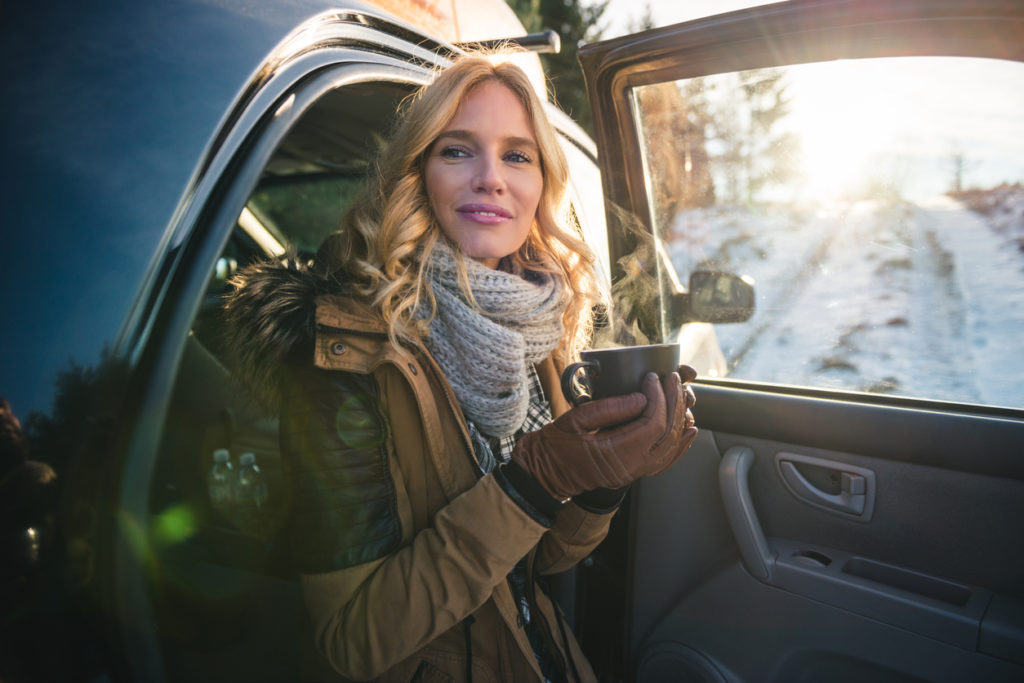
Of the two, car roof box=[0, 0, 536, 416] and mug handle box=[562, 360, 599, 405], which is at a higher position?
Answer: car roof box=[0, 0, 536, 416]

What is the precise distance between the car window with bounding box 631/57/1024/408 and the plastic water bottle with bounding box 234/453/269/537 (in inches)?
65.2

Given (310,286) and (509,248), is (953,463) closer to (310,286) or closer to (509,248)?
(509,248)

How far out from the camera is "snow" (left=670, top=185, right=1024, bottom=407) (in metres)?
1.52

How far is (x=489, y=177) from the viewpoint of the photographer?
1.54m

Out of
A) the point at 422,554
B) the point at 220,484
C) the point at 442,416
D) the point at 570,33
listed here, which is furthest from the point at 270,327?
the point at 570,33

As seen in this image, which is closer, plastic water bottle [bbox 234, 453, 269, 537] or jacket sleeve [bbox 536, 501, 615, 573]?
jacket sleeve [bbox 536, 501, 615, 573]

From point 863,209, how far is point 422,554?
5.22 feet

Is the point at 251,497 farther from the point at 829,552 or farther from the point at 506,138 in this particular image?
the point at 829,552

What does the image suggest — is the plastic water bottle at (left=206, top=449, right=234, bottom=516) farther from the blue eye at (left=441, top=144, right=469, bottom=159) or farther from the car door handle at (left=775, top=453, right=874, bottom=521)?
the car door handle at (left=775, top=453, right=874, bottom=521)

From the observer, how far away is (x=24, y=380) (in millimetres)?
736

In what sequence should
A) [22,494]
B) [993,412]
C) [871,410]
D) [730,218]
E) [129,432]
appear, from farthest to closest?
[730,218] → [871,410] → [993,412] → [129,432] → [22,494]

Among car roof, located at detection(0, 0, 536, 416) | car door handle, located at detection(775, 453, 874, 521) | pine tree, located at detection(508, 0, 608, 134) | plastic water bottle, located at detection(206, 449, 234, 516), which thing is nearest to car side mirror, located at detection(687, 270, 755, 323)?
car door handle, located at detection(775, 453, 874, 521)

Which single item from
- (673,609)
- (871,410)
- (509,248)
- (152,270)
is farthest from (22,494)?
(871,410)

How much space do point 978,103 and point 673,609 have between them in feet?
5.41
